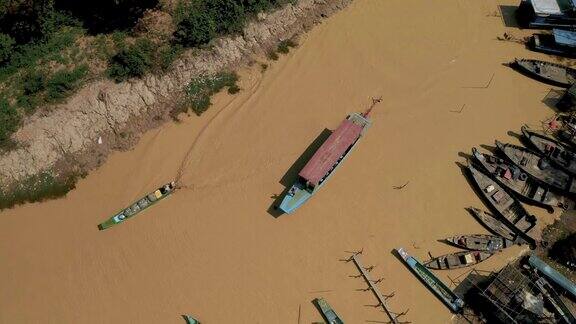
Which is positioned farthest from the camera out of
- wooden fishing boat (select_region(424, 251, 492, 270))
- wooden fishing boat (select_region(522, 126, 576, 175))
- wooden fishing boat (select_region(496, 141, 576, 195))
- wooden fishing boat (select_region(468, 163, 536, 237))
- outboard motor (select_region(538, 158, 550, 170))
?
outboard motor (select_region(538, 158, 550, 170))

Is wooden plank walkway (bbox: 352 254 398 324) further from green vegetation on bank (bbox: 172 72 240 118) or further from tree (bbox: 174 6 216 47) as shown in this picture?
tree (bbox: 174 6 216 47)

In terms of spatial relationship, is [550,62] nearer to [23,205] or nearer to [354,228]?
[354,228]

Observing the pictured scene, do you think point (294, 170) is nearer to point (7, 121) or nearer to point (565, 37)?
point (7, 121)

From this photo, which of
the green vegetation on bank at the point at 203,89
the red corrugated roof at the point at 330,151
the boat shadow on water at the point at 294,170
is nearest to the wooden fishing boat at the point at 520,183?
the red corrugated roof at the point at 330,151

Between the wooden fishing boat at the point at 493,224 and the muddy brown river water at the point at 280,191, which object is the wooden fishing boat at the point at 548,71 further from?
the wooden fishing boat at the point at 493,224

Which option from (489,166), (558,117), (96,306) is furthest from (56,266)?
(558,117)

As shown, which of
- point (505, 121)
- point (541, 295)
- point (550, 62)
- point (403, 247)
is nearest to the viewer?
point (541, 295)

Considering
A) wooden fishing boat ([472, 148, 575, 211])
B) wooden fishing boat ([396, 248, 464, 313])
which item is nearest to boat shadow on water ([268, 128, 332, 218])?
wooden fishing boat ([396, 248, 464, 313])
